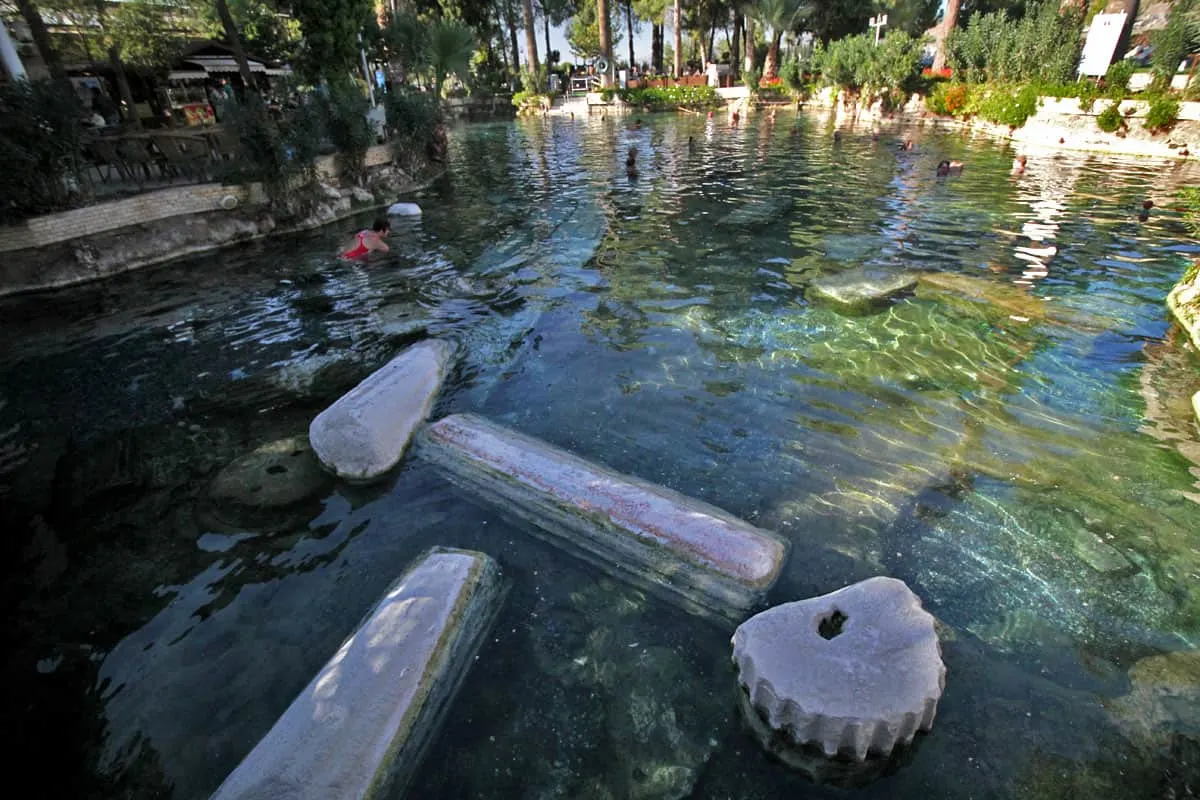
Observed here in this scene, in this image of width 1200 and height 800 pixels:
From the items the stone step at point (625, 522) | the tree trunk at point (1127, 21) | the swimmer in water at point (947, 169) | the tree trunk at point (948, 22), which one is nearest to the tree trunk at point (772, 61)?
the tree trunk at point (948, 22)

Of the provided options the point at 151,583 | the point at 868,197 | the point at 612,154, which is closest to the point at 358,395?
the point at 151,583

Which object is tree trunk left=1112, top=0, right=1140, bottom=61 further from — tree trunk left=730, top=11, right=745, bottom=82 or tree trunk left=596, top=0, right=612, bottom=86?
tree trunk left=730, top=11, right=745, bottom=82

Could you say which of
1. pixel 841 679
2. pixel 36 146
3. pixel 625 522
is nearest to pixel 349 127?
pixel 36 146

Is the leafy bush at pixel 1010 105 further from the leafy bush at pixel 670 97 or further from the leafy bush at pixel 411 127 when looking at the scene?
the leafy bush at pixel 670 97

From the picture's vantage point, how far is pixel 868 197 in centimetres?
1486

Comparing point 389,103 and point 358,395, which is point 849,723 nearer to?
point 358,395

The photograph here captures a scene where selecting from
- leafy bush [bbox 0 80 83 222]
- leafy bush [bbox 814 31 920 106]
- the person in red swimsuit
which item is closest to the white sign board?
leafy bush [bbox 814 31 920 106]

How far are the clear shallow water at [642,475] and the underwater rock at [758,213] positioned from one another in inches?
91.4

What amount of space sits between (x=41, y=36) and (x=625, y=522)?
18.9 meters

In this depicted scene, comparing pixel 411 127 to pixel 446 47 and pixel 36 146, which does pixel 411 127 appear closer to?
pixel 446 47

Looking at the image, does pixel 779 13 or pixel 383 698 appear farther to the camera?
pixel 779 13

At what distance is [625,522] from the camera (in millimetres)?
4250

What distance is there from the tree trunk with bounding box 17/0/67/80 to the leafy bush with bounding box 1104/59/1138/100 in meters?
31.1

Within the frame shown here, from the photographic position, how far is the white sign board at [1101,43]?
2027 cm
